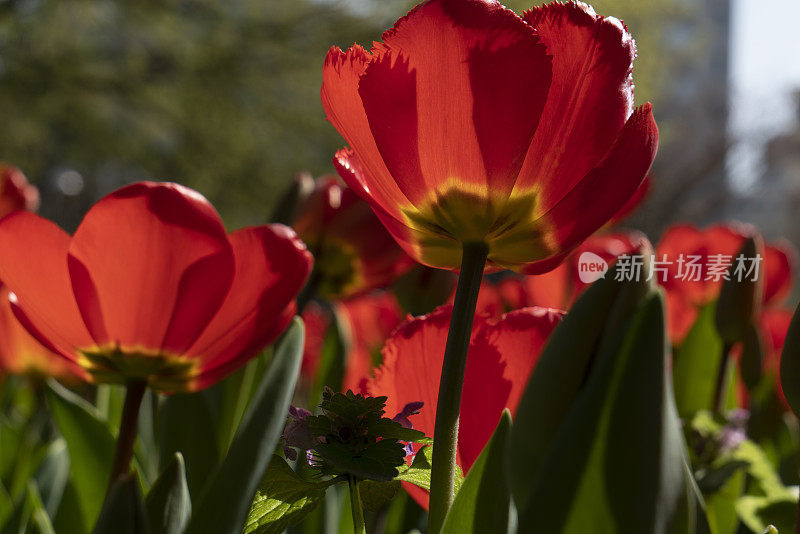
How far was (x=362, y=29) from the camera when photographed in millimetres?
6262

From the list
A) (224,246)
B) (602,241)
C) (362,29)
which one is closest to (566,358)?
(224,246)

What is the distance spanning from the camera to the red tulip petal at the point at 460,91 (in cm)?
21

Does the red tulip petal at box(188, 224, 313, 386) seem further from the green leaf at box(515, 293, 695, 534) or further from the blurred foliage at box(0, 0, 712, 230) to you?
the blurred foliage at box(0, 0, 712, 230)

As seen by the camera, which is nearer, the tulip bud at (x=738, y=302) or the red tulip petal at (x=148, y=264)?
the red tulip petal at (x=148, y=264)

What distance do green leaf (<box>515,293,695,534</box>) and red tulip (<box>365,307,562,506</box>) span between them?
92mm

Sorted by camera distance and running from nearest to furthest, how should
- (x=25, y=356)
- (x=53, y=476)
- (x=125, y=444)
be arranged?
1. (x=125, y=444)
2. (x=53, y=476)
3. (x=25, y=356)

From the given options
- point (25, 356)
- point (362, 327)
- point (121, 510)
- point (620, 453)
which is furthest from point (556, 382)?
point (362, 327)

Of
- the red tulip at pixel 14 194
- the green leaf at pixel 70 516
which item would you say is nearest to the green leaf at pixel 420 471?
the green leaf at pixel 70 516

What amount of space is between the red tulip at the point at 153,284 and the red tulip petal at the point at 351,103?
0.07 metres

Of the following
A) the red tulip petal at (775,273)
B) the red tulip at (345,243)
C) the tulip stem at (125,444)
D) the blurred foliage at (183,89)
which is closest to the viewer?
the tulip stem at (125,444)

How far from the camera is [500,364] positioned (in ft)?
0.80

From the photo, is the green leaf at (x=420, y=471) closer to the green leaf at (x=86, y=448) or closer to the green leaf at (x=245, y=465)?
the green leaf at (x=245, y=465)

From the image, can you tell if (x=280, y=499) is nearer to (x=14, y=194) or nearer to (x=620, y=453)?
(x=620, y=453)

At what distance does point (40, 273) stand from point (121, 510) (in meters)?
0.12
